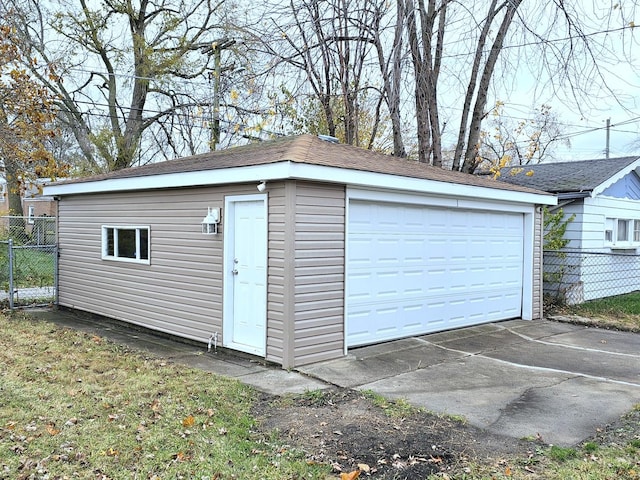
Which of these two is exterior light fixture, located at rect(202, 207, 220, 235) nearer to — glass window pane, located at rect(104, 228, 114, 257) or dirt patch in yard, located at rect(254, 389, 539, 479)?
dirt patch in yard, located at rect(254, 389, 539, 479)

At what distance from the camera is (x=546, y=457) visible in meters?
3.90

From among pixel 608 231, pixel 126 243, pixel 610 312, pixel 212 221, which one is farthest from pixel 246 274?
pixel 608 231

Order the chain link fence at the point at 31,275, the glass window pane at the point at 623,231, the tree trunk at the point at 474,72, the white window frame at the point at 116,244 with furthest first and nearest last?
the glass window pane at the point at 623,231 → the tree trunk at the point at 474,72 → the chain link fence at the point at 31,275 → the white window frame at the point at 116,244

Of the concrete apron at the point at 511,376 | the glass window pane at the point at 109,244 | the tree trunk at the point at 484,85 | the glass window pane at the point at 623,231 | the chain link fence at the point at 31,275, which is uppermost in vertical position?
the tree trunk at the point at 484,85

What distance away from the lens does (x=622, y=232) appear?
14055mm

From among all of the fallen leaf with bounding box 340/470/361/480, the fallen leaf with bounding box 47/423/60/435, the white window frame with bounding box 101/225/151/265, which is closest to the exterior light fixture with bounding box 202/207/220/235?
the white window frame with bounding box 101/225/151/265

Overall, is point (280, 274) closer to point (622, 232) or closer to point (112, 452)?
point (112, 452)

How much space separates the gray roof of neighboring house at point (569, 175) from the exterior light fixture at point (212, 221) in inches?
331

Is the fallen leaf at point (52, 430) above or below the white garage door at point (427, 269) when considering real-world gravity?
below

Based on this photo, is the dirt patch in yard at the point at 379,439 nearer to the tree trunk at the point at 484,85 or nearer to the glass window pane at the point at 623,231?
the tree trunk at the point at 484,85

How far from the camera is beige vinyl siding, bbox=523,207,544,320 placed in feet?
33.4

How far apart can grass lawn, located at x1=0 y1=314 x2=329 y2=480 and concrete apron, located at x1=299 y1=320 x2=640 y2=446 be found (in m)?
1.52

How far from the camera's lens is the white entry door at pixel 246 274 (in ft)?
21.9

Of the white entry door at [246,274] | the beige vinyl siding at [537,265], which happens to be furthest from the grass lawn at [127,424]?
the beige vinyl siding at [537,265]
